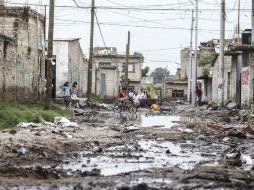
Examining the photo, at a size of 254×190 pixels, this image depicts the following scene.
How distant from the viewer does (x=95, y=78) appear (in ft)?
211

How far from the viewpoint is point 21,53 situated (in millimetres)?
30078

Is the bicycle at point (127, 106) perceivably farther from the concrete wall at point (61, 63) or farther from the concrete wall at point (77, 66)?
the concrete wall at point (77, 66)

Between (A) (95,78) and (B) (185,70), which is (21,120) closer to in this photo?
(A) (95,78)

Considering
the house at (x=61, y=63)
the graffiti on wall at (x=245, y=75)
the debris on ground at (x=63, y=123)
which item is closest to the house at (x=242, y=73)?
the graffiti on wall at (x=245, y=75)

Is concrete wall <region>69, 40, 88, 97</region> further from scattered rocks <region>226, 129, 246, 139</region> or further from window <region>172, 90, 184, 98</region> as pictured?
window <region>172, 90, 184, 98</region>

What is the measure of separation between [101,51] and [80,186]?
8075 cm

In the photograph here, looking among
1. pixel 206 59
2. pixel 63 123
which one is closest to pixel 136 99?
pixel 63 123

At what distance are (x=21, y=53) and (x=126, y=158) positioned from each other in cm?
1827

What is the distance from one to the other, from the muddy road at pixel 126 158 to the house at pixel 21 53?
6.41m

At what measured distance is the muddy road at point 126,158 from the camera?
9055 millimetres

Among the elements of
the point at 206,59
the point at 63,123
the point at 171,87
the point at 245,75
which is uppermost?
the point at 206,59

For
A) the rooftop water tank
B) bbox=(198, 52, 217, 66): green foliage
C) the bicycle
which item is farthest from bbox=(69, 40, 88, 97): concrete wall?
bbox=(198, 52, 217, 66): green foliage

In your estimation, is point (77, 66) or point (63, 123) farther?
point (77, 66)

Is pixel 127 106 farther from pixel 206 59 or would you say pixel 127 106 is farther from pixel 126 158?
pixel 206 59
